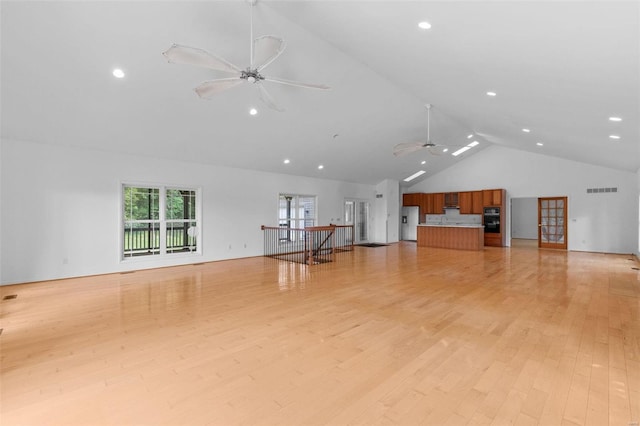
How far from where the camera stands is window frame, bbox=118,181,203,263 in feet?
21.7

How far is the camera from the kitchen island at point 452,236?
10.7 meters

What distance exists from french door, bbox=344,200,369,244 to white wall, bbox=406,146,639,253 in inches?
182

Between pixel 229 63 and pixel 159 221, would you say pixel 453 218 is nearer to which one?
pixel 159 221

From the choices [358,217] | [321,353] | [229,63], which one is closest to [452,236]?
[358,217]

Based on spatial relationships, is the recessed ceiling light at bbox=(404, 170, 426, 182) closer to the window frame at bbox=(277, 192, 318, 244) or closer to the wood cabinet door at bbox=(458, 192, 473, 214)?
the wood cabinet door at bbox=(458, 192, 473, 214)

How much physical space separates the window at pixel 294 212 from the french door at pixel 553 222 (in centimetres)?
865

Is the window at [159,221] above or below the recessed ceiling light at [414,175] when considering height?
below

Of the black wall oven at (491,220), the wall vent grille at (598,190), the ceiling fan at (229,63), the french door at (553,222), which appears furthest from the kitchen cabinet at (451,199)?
the ceiling fan at (229,63)

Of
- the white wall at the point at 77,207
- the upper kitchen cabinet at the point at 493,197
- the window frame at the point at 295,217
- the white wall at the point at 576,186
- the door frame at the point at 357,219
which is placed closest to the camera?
the white wall at the point at 77,207

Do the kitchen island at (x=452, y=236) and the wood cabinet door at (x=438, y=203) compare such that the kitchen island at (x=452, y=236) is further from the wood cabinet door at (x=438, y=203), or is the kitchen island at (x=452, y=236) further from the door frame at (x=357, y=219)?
the door frame at (x=357, y=219)

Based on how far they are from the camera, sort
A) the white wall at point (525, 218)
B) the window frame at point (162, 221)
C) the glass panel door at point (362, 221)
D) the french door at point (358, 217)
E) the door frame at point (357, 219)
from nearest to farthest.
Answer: the window frame at point (162, 221) < the french door at point (358, 217) < the door frame at point (357, 219) < the glass panel door at point (362, 221) < the white wall at point (525, 218)

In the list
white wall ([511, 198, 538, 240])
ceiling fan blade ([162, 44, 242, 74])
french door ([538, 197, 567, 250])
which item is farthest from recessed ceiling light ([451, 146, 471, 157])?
ceiling fan blade ([162, 44, 242, 74])

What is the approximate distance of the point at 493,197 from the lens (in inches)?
458

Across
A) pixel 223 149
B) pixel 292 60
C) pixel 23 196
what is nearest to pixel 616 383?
pixel 292 60
